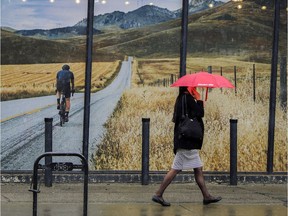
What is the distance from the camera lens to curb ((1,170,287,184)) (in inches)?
487

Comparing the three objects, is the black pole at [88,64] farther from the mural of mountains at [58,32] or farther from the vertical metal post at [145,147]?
the vertical metal post at [145,147]

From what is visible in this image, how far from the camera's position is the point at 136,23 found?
520 inches

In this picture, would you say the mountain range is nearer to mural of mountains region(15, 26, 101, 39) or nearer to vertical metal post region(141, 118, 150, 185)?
mural of mountains region(15, 26, 101, 39)

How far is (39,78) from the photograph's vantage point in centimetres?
1281

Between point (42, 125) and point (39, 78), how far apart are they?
0.83 m

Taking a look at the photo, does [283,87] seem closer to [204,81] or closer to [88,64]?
[204,81]

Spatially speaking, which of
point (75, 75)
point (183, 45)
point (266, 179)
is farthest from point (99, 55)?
point (266, 179)

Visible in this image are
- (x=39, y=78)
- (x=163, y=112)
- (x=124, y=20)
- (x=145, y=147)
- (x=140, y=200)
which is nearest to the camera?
(x=140, y=200)

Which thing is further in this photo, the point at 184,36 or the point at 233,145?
the point at 184,36

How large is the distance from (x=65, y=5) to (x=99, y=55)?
3.42ft

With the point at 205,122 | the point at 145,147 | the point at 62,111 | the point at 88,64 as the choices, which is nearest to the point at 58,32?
the point at 88,64

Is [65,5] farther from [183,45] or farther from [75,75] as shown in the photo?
[183,45]

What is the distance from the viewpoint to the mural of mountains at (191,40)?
1285 cm

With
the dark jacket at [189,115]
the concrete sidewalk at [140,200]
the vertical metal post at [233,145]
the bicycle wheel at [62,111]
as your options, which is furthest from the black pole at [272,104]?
the bicycle wheel at [62,111]
